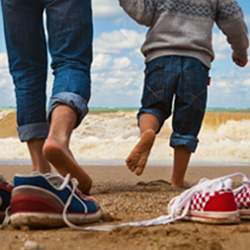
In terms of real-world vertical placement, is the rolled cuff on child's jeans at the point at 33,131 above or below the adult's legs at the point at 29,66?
below

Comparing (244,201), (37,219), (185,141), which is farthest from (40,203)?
(185,141)

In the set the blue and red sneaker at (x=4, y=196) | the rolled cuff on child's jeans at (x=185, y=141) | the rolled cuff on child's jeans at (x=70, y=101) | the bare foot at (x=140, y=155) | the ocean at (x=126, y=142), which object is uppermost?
the rolled cuff on child's jeans at (x=70, y=101)

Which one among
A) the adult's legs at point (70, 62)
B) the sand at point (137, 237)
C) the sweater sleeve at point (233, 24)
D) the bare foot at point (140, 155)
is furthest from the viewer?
the sweater sleeve at point (233, 24)

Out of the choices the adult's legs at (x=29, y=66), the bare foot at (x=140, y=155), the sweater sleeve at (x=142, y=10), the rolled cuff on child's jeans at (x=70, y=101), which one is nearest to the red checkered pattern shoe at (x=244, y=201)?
the bare foot at (x=140, y=155)

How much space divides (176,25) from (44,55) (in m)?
0.96

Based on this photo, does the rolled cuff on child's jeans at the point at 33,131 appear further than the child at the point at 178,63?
No

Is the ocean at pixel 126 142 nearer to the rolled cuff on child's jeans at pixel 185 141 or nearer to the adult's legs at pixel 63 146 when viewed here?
the rolled cuff on child's jeans at pixel 185 141

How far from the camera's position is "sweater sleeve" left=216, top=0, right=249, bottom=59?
116 inches

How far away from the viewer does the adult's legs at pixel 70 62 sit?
6.83 feet

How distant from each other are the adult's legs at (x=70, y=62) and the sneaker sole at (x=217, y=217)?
673 mm

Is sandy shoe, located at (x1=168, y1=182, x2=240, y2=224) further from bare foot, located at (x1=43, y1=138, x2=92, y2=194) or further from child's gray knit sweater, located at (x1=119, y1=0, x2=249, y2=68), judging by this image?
child's gray knit sweater, located at (x1=119, y1=0, x2=249, y2=68)

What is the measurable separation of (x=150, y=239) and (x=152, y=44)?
68.5 inches

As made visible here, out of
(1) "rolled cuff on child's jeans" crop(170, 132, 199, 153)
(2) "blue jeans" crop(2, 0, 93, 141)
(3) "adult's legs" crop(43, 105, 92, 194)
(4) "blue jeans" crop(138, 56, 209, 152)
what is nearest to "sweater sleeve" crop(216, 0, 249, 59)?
(4) "blue jeans" crop(138, 56, 209, 152)

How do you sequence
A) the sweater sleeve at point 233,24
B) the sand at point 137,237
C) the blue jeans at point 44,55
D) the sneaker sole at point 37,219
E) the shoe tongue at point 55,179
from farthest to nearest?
the sweater sleeve at point 233,24 → the blue jeans at point 44,55 → the shoe tongue at point 55,179 → the sneaker sole at point 37,219 → the sand at point 137,237
